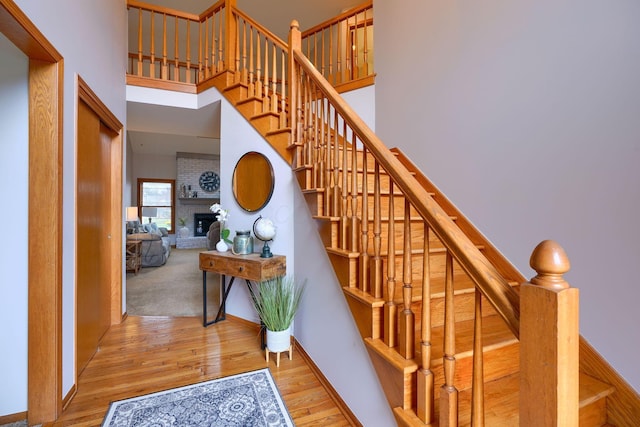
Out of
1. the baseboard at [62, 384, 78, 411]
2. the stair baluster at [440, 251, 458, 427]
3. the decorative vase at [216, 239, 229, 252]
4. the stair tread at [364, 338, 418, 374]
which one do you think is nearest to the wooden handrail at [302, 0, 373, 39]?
the decorative vase at [216, 239, 229, 252]

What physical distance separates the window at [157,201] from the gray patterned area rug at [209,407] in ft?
26.9

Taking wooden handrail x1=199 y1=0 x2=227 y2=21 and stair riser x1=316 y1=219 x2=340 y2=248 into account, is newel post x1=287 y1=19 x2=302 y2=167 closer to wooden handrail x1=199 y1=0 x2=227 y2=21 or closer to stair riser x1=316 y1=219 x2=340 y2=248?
stair riser x1=316 y1=219 x2=340 y2=248

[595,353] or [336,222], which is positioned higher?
[336,222]

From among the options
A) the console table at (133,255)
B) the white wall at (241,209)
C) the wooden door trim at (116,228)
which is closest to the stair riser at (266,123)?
the white wall at (241,209)

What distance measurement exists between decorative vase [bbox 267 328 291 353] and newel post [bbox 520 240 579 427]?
1758mm

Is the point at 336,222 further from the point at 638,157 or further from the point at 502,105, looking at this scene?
the point at 638,157

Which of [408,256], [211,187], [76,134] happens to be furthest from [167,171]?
[408,256]

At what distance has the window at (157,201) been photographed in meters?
8.85

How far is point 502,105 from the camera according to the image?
73.1 inches

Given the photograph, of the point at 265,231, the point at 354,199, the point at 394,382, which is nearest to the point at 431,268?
the point at 354,199

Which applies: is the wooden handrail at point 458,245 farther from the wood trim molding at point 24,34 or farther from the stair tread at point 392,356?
the wood trim molding at point 24,34

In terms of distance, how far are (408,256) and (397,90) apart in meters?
2.20

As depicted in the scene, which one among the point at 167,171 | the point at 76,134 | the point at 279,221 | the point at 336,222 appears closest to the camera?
the point at 336,222

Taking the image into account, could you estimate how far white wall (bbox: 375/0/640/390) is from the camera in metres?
1.31
